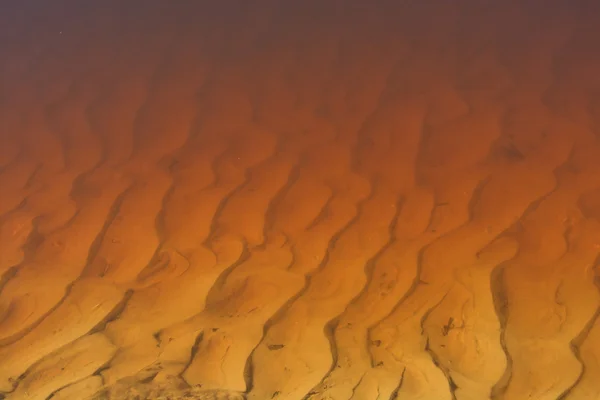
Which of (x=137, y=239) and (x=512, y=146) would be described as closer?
(x=137, y=239)

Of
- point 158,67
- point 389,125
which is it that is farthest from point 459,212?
point 158,67

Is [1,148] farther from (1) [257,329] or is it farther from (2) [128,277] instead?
(1) [257,329]

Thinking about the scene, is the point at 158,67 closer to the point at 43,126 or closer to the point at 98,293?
the point at 43,126

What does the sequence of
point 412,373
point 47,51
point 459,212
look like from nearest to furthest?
point 412,373
point 459,212
point 47,51

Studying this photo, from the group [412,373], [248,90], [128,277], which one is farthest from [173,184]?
[412,373]

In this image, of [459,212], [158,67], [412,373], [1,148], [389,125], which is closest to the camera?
[412,373]

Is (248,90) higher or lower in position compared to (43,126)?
lower

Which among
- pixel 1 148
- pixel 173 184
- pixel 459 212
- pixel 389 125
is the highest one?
pixel 1 148
